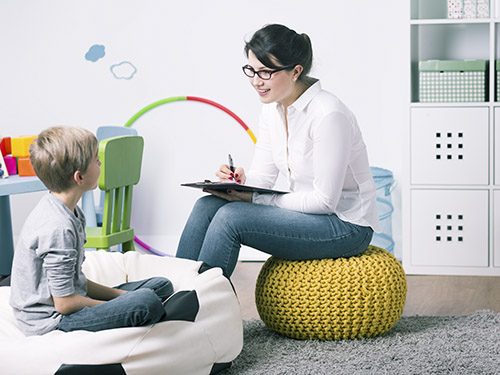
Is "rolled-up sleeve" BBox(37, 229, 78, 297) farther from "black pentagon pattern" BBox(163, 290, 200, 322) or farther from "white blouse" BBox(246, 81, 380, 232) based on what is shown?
"white blouse" BBox(246, 81, 380, 232)

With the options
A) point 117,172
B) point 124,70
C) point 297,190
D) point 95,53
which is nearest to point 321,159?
point 297,190

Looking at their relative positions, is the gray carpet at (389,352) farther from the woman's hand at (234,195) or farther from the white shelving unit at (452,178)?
the white shelving unit at (452,178)

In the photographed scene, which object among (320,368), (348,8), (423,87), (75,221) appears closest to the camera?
(75,221)

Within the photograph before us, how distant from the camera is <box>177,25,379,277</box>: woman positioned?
7.29 feet

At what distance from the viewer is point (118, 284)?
2.28 metres

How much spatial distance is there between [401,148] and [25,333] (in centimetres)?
224

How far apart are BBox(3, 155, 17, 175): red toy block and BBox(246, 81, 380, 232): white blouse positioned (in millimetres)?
1143

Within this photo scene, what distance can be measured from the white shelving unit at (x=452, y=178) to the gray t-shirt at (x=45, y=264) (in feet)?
6.57

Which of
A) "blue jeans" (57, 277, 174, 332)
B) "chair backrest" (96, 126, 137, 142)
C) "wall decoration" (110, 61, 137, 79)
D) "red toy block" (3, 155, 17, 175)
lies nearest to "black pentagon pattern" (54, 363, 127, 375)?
"blue jeans" (57, 277, 174, 332)

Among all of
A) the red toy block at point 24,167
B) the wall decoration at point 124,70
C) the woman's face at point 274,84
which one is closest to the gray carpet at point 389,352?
the woman's face at point 274,84

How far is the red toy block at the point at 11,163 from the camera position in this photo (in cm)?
296

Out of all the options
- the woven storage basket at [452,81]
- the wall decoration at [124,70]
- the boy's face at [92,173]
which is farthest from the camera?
the wall decoration at [124,70]

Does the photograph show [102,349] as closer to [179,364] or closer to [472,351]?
[179,364]

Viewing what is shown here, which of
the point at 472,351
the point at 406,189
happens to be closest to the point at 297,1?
the point at 406,189
